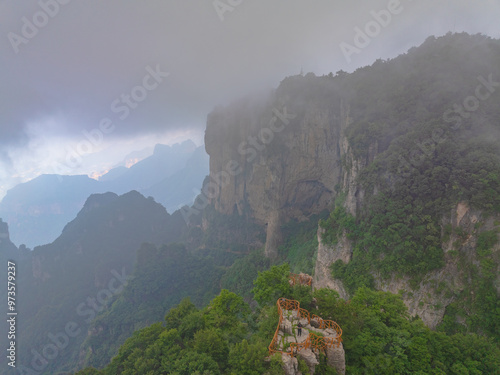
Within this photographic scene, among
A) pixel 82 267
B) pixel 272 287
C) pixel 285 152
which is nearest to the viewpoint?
pixel 272 287

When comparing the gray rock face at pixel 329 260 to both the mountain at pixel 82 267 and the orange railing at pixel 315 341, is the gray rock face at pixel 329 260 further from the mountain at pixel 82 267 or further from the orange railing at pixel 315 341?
the mountain at pixel 82 267

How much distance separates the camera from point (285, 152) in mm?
44344

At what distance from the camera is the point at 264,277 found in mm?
14062

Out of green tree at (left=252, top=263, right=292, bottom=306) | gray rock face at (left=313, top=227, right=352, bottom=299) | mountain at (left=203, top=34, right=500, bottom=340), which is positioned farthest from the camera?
gray rock face at (left=313, top=227, right=352, bottom=299)

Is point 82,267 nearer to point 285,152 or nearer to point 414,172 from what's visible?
point 285,152

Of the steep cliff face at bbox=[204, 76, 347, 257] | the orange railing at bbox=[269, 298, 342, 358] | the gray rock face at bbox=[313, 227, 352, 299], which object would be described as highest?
the steep cliff face at bbox=[204, 76, 347, 257]

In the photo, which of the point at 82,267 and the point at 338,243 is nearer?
the point at 338,243

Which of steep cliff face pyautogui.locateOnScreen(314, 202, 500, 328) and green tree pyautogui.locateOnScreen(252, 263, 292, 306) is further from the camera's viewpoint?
steep cliff face pyautogui.locateOnScreen(314, 202, 500, 328)

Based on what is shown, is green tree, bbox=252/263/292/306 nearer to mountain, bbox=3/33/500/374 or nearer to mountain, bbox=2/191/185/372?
mountain, bbox=3/33/500/374

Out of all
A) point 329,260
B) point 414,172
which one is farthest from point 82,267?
point 414,172

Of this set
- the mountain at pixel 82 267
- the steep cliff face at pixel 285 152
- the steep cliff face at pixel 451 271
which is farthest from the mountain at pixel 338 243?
the mountain at pixel 82 267

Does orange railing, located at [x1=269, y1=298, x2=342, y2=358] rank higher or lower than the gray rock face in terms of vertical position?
higher

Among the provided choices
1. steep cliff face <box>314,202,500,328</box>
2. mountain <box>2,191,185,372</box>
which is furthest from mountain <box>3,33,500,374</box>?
mountain <box>2,191,185,372</box>

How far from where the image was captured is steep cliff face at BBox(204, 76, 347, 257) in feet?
130
